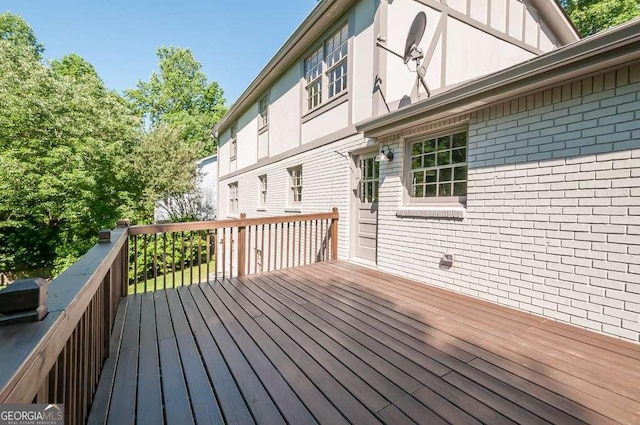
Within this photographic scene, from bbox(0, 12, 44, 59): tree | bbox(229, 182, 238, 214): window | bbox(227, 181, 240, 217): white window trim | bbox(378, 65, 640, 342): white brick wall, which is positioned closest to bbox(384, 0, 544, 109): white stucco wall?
bbox(378, 65, 640, 342): white brick wall

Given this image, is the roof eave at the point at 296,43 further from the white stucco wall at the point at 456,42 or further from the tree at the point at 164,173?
the tree at the point at 164,173

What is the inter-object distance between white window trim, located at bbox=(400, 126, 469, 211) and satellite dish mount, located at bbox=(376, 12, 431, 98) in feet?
2.62

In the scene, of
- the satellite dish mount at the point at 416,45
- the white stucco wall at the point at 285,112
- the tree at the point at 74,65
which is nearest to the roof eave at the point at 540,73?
the satellite dish mount at the point at 416,45

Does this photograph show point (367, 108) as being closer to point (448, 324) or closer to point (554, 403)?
point (448, 324)

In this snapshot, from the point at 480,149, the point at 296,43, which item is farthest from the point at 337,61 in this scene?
the point at 480,149

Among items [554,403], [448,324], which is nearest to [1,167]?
[448,324]

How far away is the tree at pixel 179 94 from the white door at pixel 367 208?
19.7 meters

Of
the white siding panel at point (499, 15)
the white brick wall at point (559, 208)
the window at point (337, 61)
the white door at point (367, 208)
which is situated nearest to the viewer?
the white brick wall at point (559, 208)

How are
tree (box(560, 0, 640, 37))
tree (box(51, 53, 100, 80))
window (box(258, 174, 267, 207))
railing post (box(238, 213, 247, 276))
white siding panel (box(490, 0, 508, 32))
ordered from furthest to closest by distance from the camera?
tree (box(51, 53, 100, 80)) → tree (box(560, 0, 640, 37)) → window (box(258, 174, 267, 207)) → white siding panel (box(490, 0, 508, 32)) → railing post (box(238, 213, 247, 276))

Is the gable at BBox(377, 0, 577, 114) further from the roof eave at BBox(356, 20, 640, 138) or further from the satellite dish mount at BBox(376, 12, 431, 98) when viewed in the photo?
the roof eave at BBox(356, 20, 640, 138)

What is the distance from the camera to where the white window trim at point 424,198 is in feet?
12.6

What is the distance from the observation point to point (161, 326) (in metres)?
2.91

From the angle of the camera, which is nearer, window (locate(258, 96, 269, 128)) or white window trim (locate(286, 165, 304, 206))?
white window trim (locate(286, 165, 304, 206))

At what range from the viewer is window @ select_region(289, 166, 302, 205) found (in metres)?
7.79
